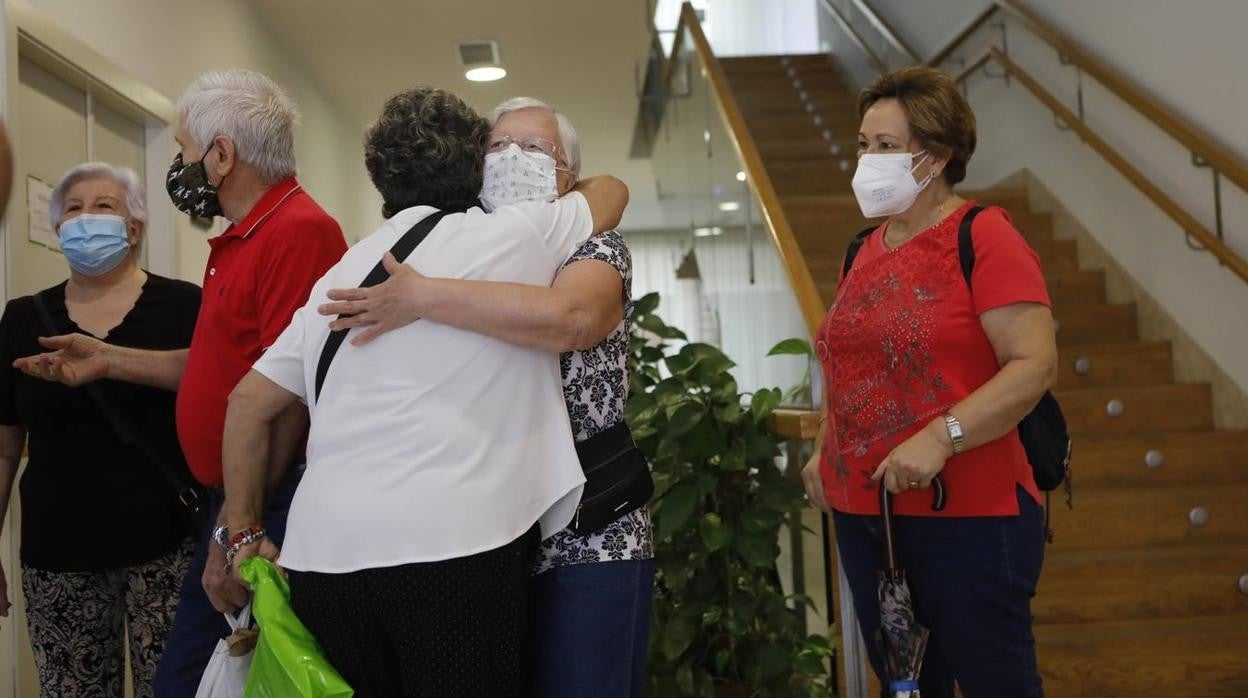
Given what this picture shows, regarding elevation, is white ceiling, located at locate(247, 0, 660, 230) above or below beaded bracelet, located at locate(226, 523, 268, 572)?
above

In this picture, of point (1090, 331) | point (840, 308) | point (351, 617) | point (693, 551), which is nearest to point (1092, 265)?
point (1090, 331)

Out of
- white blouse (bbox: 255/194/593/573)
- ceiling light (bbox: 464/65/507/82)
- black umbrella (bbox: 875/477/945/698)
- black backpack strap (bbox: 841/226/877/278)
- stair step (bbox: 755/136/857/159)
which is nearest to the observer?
white blouse (bbox: 255/194/593/573)

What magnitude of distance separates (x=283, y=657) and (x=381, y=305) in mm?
482

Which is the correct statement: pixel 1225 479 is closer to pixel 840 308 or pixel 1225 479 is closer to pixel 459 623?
pixel 840 308

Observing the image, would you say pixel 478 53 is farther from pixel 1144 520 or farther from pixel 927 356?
pixel 927 356

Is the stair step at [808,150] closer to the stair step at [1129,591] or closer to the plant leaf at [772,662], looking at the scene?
the stair step at [1129,591]

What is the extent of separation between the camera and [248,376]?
1620mm

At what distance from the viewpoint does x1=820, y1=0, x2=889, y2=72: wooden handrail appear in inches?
300

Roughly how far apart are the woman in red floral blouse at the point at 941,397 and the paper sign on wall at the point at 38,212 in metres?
2.74

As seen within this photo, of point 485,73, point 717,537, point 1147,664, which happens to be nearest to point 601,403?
point 717,537

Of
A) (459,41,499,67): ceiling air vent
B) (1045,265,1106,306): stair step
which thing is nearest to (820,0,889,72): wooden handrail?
(459,41,499,67): ceiling air vent

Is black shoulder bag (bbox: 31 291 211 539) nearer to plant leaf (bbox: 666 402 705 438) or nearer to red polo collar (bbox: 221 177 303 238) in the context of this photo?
red polo collar (bbox: 221 177 303 238)

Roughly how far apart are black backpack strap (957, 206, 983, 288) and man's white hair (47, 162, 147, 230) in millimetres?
1756

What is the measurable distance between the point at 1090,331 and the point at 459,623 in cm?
402
